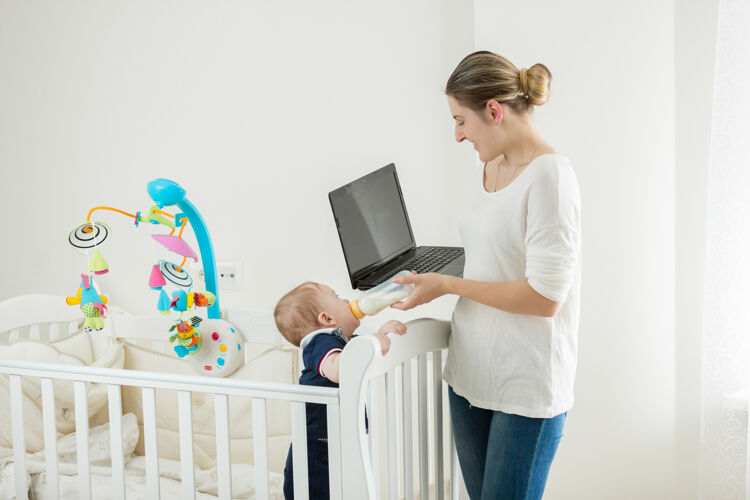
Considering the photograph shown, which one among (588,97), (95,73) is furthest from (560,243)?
(95,73)

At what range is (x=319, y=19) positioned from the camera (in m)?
2.16

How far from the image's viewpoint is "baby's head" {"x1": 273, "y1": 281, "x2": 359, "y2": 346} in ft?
4.40

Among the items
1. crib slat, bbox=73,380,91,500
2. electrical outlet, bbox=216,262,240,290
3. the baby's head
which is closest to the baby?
the baby's head

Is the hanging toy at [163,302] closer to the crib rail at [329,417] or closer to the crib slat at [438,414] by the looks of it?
the crib rail at [329,417]

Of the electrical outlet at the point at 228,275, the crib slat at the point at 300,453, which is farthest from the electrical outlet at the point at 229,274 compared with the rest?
the crib slat at the point at 300,453

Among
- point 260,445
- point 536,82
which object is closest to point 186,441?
point 260,445

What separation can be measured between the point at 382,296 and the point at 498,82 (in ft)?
1.31

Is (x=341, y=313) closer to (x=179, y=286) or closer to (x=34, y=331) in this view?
(x=179, y=286)

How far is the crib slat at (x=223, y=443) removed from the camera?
1298 mm

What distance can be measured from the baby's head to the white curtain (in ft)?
3.37

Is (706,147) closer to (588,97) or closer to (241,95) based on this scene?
(588,97)

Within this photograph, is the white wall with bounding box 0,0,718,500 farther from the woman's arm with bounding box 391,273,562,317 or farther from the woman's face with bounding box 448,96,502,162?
the woman's arm with bounding box 391,273,562,317

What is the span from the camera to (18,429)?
151 cm

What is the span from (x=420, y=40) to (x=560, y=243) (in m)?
1.22
